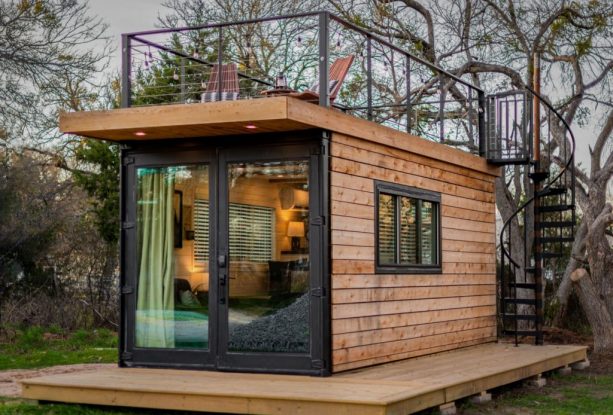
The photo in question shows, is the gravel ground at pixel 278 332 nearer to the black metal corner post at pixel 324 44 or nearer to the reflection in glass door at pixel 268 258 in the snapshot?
the reflection in glass door at pixel 268 258

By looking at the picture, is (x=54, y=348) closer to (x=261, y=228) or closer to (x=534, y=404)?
(x=261, y=228)

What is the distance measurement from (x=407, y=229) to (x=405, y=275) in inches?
18.4

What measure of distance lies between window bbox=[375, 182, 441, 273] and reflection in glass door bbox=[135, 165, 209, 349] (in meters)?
1.70

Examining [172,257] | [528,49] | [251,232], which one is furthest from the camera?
[528,49]

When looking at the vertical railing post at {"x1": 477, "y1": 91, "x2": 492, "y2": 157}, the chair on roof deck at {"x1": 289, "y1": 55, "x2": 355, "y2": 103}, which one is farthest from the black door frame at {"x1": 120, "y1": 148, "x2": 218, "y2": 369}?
the vertical railing post at {"x1": 477, "y1": 91, "x2": 492, "y2": 157}

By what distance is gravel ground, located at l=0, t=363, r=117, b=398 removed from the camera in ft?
31.7

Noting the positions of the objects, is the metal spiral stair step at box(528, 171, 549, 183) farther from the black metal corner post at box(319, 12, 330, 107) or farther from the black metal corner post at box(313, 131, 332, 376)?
the black metal corner post at box(319, 12, 330, 107)

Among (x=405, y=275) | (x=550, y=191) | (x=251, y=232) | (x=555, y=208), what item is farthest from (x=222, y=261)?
(x=555, y=208)

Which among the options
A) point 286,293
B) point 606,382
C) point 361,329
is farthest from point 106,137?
point 606,382

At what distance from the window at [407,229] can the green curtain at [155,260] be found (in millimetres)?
1947

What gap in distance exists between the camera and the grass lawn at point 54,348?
1190cm

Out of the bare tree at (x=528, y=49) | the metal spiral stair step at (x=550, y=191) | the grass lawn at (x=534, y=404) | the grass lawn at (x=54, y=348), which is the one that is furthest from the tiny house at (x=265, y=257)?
the bare tree at (x=528, y=49)

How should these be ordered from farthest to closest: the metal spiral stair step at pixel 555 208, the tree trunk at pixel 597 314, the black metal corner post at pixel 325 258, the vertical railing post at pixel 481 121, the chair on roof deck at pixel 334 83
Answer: the tree trunk at pixel 597 314 → the metal spiral stair step at pixel 555 208 → the vertical railing post at pixel 481 121 → the chair on roof deck at pixel 334 83 → the black metal corner post at pixel 325 258

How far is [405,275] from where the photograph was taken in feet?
32.4
